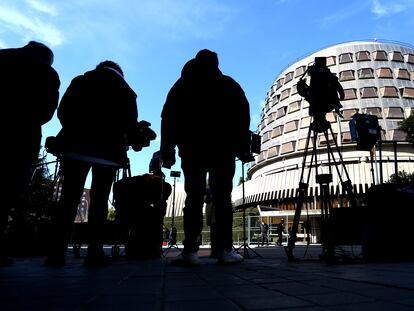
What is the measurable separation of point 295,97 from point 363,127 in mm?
61664

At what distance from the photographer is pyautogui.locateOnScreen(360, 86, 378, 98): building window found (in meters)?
58.8

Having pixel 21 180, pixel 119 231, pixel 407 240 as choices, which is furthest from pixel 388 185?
pixel 21 180

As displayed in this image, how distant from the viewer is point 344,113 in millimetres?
58062

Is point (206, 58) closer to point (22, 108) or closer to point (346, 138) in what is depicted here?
point (22, 108)

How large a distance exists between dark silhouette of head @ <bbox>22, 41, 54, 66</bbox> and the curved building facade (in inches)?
1919

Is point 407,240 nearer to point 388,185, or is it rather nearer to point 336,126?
point 388,185

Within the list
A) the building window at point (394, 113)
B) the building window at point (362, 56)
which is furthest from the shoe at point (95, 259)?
the building window at point (362, 56)

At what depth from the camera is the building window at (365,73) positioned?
200ft

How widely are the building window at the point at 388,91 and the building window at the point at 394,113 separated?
2.85 metres

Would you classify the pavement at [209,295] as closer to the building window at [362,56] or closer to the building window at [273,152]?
the building window at [273,152]

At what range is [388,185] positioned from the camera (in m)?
4.39

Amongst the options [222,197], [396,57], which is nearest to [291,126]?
[396,57]

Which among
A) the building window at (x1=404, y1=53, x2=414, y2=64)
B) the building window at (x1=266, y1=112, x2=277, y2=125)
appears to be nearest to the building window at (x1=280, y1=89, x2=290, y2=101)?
the building window at (x1=266, y1=112, x2=277, y2=125)

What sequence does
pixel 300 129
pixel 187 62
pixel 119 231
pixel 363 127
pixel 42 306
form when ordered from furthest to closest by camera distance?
pixel 300 129
pixel 363 127
pixel 119 231
pixel 187 62
pixel 42 306
